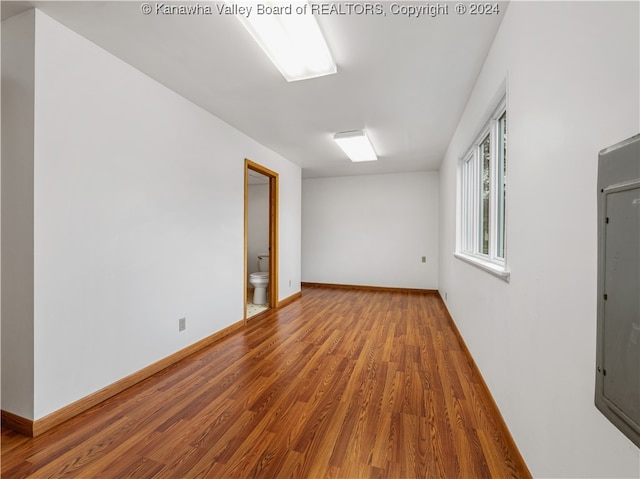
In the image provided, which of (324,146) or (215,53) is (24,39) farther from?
(324,146)

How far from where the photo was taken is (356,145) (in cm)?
386

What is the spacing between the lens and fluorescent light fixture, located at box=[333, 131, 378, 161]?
3504 millimetres

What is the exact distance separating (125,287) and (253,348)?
1329 mm

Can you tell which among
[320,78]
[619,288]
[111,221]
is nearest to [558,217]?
[619,288]

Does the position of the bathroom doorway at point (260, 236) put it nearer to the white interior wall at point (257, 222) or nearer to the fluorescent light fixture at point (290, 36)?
the white interior wall at point (257, 222)

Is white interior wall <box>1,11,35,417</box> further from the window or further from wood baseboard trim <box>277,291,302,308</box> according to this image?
wood baseboard trim <box>277,291,302,308</box>

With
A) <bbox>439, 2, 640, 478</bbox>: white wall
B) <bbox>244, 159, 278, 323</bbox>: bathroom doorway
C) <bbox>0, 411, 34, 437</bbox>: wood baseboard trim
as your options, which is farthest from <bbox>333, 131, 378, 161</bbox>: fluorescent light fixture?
<bbox>0, 411, 34, 437</bbox>: wood baseboard trim

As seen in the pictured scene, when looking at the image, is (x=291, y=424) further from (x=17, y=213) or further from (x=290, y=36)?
(x=290, y=36)

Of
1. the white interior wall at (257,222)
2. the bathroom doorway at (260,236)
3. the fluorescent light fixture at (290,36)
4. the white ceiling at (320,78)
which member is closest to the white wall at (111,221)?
the white ceiling at (320,78)

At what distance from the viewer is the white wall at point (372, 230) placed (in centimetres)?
573

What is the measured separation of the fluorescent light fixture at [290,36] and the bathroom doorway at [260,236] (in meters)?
1.85

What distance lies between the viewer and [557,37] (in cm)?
105

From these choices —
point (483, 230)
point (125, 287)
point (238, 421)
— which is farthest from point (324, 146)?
point (238, 421)

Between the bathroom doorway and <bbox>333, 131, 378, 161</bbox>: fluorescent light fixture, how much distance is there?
120 cm
